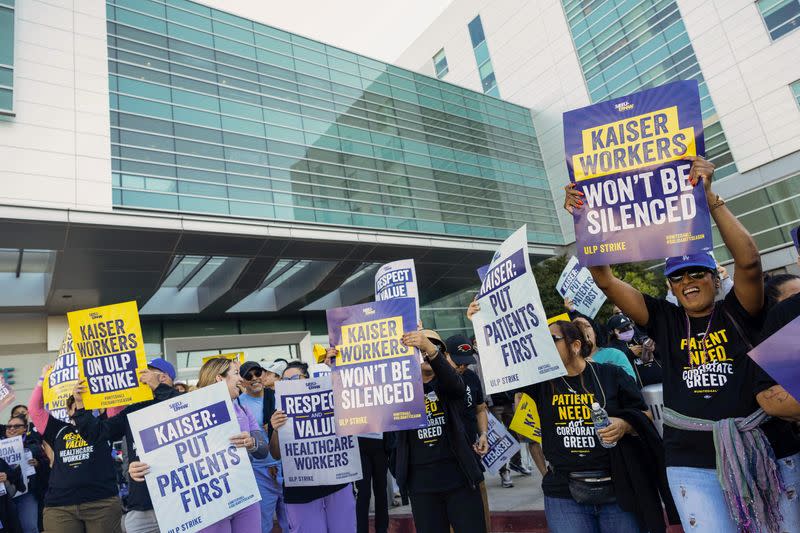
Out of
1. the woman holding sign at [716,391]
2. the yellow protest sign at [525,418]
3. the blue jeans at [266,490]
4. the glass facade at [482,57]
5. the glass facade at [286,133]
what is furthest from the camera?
the glass facade at [482,57]

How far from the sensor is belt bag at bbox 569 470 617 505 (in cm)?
305

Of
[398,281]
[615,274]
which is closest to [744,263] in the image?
[398,281]

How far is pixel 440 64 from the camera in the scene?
133 feet

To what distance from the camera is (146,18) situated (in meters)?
18.6

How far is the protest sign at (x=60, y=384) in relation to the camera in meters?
6.73

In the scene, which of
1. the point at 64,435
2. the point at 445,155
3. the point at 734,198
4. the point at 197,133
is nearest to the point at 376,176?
the point at 445,155

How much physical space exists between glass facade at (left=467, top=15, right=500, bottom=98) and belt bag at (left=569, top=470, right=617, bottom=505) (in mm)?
35497

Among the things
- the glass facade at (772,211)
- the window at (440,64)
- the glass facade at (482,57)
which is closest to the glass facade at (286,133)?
the glass facade at (482,57)

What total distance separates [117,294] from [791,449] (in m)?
21.4

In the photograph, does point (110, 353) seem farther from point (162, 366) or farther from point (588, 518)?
point (588, 518)

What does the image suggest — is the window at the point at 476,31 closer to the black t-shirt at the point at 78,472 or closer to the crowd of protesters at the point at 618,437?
the crowd of protesters at the point at 618,437

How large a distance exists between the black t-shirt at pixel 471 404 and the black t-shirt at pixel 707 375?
68.1 inches

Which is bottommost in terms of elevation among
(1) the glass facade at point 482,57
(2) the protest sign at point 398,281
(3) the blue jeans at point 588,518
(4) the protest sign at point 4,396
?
(3) the blue jeans at point 588,518

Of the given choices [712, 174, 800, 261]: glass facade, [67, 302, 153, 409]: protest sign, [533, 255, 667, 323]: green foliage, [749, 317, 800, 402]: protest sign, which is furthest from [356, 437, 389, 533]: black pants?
[712, 174, 800, 261]: glass facade
